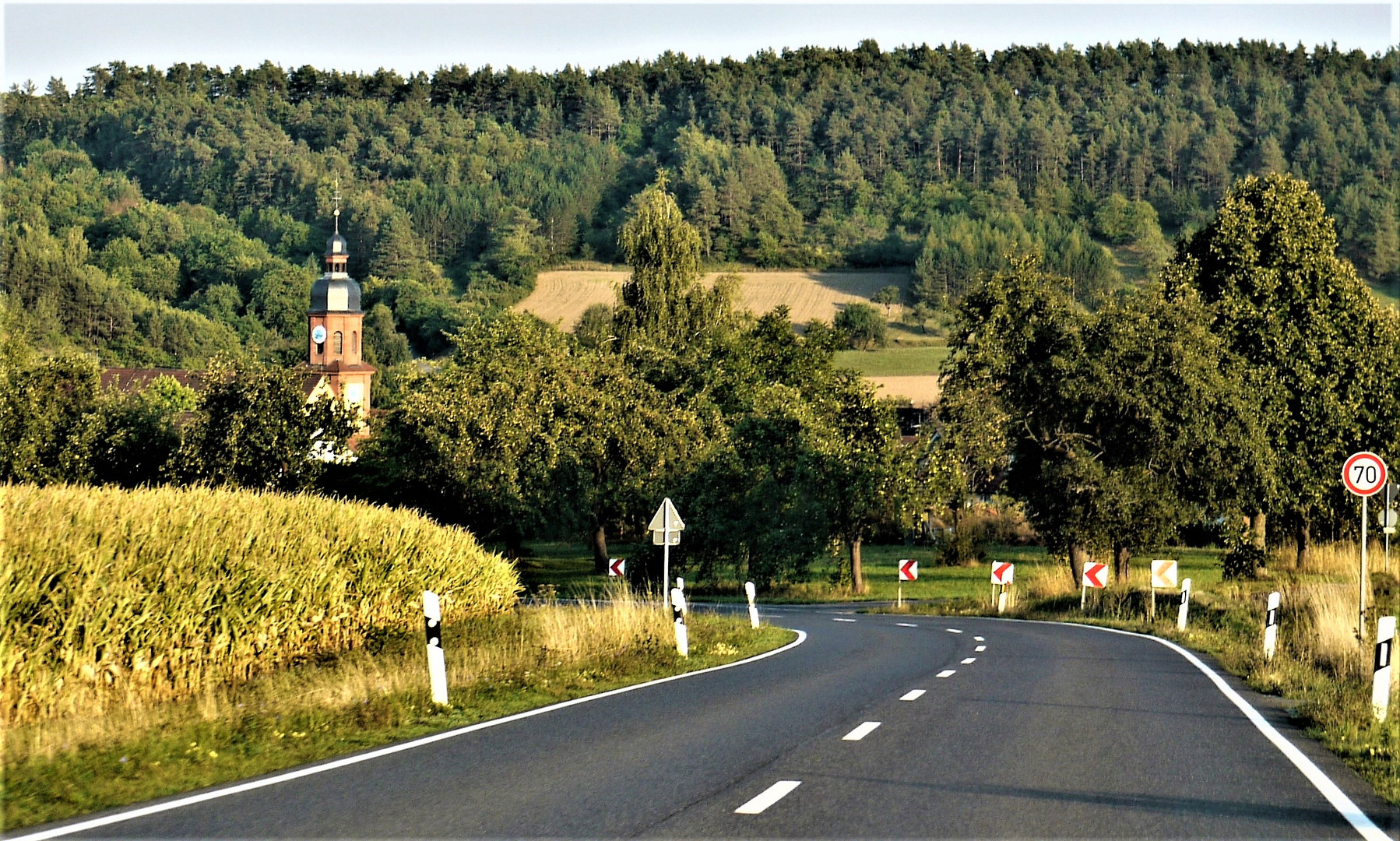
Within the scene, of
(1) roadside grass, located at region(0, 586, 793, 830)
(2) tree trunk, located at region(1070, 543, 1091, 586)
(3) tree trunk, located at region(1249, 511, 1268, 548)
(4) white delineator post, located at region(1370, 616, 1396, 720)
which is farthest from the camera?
(3) tree trunk, located at region(1249, 511, 1268, 548)

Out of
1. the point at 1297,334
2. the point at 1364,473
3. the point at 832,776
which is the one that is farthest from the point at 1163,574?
the point at 832,776

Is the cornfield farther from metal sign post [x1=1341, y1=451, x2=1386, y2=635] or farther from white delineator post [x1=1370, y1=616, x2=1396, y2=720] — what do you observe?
metal sign post [x1=1341, y1=451, x2=1386, y2=635]

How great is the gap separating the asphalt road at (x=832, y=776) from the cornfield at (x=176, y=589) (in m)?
3.72

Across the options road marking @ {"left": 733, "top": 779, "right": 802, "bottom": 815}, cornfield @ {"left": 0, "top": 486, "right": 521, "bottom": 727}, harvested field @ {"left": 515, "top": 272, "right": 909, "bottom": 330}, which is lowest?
road marking @ {"left": 733, "top": 779, "right": 802, "bottom": 815}

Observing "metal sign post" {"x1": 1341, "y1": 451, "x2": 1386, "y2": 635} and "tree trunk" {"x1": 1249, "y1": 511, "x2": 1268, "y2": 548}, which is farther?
"tree trunk" {"x1": 1249, "y1": 511, "x2": 1268, "y2": 548}

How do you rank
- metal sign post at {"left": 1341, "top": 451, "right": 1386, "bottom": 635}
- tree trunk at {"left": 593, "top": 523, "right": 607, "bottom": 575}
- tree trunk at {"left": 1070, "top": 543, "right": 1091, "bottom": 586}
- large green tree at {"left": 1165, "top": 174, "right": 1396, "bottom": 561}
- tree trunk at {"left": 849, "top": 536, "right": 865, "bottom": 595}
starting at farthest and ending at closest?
tree trunk at {"left": 593, "top": 523, "right": 607, "bottom": 575}
tree trunk at {"left": 849, "top": 536, "right": 865, "bottom": 595}
large green tree at {"left": 1165, "top": 174, "right": 1396, "bottom": 561}
tree trunk at {"left": 1070, "top": 543, "right": 1091, "bottom": 586}
metal sign post at {"left": 1341, "top": 451, "right": 1386, "bottom": 635}

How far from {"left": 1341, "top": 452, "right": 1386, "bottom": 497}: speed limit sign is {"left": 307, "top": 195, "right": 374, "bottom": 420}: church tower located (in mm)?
106109

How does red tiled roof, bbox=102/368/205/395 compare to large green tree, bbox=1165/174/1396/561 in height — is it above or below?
above

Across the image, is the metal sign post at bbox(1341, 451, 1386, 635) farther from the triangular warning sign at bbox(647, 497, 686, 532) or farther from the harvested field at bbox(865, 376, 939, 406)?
the harvested field at bbox(865, 376, 939, 406)

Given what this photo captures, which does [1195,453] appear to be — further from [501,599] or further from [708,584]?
[501,599]

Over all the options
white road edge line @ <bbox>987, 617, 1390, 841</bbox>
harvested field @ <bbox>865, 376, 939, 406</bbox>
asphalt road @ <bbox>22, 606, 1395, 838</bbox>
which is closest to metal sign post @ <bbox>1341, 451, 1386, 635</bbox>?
white road edge line @ <bbox>987, 617, 1390, 841</bbox>

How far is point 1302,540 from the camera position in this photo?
51.5m

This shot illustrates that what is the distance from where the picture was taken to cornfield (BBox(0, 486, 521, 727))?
12.6 meters

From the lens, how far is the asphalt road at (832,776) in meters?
7.95
